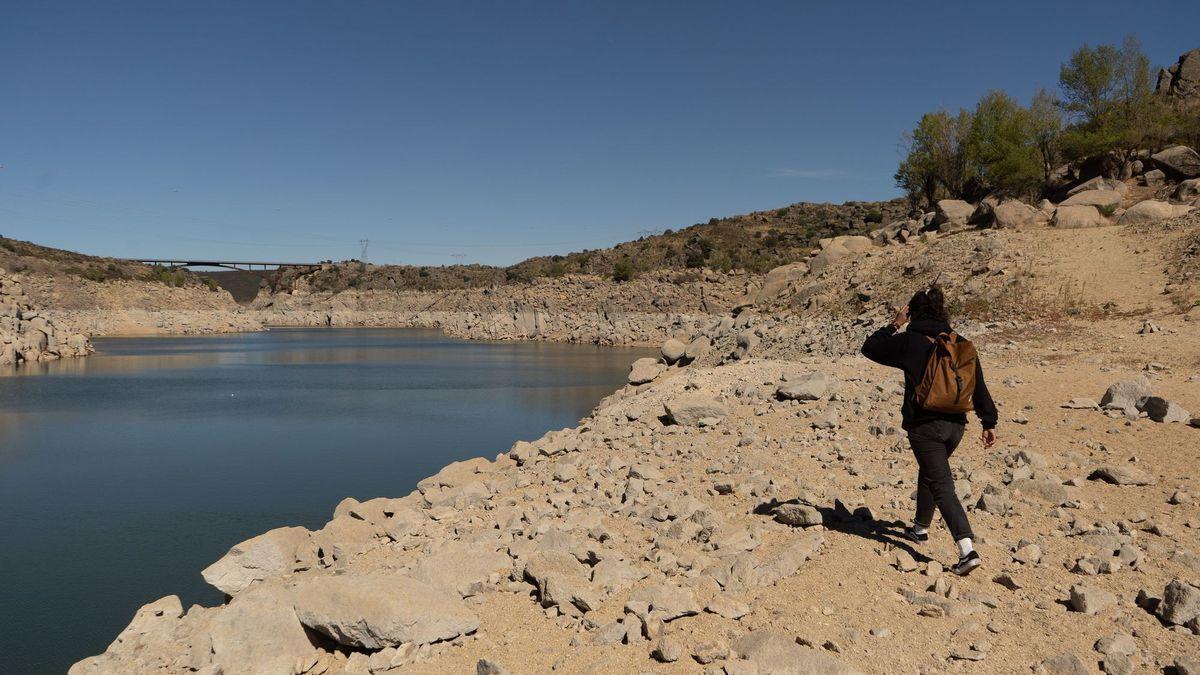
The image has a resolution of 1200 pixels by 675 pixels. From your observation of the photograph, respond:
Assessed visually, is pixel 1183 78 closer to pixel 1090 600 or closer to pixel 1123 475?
pixel 1123 475

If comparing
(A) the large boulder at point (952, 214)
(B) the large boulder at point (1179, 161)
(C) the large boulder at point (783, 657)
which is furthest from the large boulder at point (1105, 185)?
(C) the large boulder at point (783, 657)

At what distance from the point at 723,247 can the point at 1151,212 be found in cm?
5998

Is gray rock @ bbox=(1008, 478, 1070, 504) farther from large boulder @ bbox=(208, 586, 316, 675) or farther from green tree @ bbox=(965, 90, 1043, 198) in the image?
green tree @ bbox=(965, 90, 1043, 198)

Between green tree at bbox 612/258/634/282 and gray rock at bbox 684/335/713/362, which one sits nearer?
gray rock at bbox 684/335/713/362

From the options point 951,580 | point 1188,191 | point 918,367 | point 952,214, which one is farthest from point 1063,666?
point 1188,191

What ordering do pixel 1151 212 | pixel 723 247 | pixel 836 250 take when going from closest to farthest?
pixel 1151 212 → pixel 836 250 → pixel 723 247

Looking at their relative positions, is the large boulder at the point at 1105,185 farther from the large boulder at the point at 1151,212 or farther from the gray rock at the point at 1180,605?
the gray rock at the point at 1180,605

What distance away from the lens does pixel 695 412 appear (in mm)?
11586

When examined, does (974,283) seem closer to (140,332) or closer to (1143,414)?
(1143,414)

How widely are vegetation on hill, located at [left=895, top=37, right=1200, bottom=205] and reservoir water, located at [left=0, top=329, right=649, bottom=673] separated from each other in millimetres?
18797

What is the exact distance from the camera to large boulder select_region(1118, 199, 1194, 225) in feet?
63.8

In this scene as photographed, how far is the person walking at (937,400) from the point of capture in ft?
17.1

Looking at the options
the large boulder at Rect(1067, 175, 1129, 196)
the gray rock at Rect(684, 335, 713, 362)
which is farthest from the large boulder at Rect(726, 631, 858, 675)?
the large boulder at Rect(1067, 175, 1129, 196)

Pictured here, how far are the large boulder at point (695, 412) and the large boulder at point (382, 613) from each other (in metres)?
6.79
